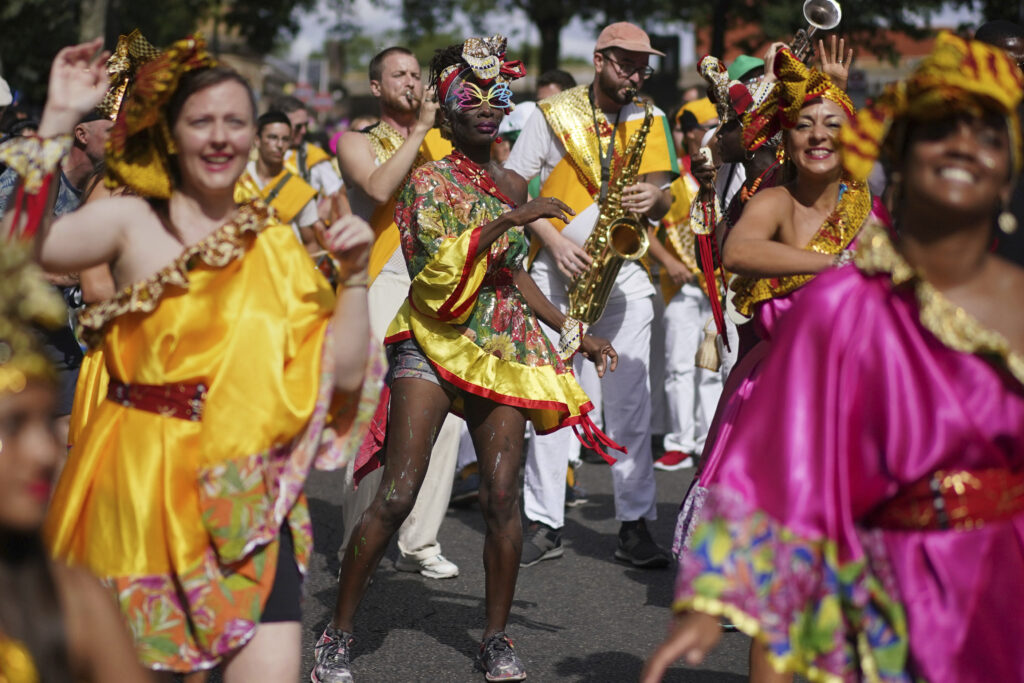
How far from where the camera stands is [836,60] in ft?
16.4

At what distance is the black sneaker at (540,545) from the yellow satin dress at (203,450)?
3368 mm

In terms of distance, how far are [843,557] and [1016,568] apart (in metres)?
0.38

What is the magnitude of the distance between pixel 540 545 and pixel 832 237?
285cm

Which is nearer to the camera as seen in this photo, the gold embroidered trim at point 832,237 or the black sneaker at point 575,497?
the gold embroidered trim at point 832,237

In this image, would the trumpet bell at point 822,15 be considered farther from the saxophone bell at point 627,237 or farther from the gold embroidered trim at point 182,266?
the gold embroidered trim at point 182,266

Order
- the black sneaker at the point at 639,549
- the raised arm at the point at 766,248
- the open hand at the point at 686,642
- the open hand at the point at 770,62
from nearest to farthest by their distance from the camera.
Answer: the open hand at the point at 686,642 → the raised arm at the point at 766,248 → the open hand at the point at 770,62 → the black sneaker at the point at 639,549

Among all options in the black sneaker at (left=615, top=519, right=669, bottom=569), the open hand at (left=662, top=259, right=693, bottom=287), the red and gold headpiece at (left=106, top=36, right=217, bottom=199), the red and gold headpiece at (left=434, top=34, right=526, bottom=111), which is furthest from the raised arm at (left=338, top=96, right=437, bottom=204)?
the open hand at (left=662, top=259, right=693, bottom=287)

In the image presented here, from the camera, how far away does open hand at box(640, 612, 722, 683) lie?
2678 mm

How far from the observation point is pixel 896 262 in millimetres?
2783

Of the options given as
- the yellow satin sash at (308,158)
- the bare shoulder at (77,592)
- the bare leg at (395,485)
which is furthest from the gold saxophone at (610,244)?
the yellow satin sash at (308,158)

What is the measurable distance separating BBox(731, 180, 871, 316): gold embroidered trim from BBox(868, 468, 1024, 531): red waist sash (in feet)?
4.88

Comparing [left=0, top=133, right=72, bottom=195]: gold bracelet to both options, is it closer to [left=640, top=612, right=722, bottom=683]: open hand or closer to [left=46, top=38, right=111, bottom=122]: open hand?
[left=46, top=38, right=111, bottom=122]: open hand

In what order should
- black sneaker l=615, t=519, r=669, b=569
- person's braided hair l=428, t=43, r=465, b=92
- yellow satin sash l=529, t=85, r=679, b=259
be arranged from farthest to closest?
yellow satin sash l=529, t=85, r=679, b=259 → black sneaker l=615, t=519, r=669, b=569 → person's braided hair l=428, t=43, r=465, b=92

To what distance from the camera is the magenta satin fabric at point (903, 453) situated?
2.72 meters
